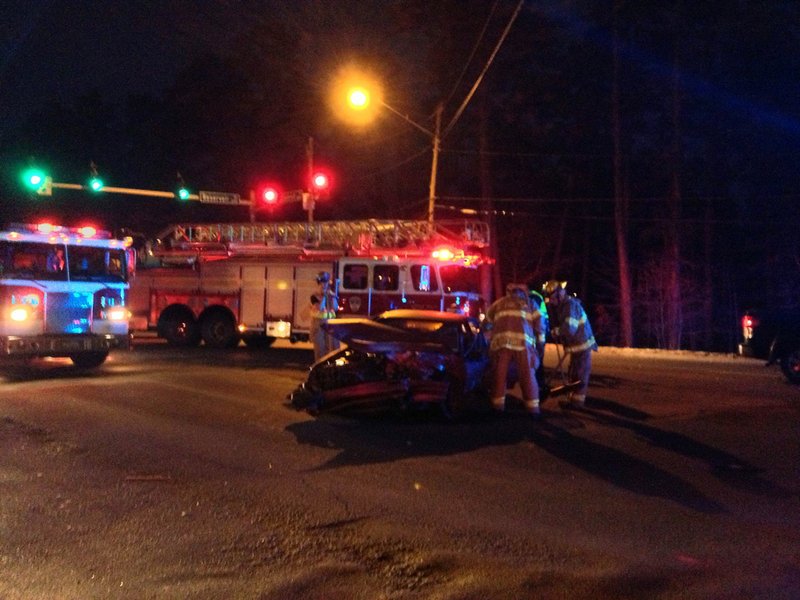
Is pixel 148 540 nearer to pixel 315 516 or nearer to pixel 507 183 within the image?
pixel 315 516

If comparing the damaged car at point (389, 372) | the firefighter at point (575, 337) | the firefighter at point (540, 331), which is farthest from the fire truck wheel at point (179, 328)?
the firefighter at point (575, 337)

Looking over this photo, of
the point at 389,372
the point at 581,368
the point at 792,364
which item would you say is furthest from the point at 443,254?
the point at 389,372

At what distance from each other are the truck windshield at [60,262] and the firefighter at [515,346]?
7876 mm

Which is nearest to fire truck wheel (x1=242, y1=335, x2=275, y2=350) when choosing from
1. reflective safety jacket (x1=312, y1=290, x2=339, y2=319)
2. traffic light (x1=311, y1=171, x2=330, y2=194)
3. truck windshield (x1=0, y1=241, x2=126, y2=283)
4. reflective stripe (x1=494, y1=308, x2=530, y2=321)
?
traffic light (x1=311, y1=171, x2=330, y2=194)

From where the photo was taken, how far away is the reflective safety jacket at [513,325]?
1017 centimetres

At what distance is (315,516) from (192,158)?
32950 mm

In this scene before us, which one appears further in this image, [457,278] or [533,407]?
[457,278]

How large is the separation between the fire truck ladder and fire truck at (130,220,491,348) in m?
0.02

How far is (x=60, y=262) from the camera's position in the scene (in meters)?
14.3

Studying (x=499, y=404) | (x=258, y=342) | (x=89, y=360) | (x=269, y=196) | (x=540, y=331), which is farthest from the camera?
(x=269, y=196)

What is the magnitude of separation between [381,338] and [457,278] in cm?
756

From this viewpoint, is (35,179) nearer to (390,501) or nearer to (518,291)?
(518,291)

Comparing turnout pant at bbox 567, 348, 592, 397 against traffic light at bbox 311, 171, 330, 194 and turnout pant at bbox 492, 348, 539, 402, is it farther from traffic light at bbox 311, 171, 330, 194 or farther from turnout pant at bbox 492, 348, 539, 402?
traffic light at bbox 311, 171, 330, 194

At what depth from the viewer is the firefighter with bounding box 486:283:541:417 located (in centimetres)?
1016
